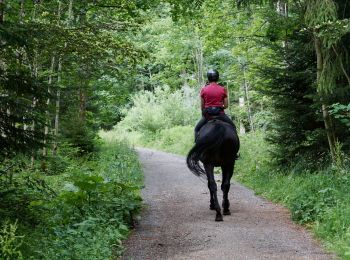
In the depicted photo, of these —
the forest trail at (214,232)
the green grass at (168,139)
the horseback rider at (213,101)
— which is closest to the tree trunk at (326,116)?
the forest trail at (214,232)

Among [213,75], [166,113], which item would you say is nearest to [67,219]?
[213,75]

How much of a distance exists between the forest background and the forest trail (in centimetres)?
33

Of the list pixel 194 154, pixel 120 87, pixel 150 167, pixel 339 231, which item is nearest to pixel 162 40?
pixel 120 87

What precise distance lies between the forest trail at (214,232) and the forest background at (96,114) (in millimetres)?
334

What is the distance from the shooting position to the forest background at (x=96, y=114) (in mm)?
6652

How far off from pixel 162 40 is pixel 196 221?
1091 inches

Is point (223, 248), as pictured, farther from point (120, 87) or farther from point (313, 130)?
point (120, 87)

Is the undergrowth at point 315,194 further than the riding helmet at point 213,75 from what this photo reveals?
No

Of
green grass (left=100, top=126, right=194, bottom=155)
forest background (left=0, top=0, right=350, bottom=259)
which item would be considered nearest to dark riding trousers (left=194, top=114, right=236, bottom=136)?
forest background (left=0, top=0, right=350, bottom=259)

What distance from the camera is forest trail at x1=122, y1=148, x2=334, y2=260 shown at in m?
6.54

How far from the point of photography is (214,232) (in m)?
7.77

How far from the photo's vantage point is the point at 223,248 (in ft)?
22.0

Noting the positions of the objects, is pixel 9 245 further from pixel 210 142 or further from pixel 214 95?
pixel 214 95

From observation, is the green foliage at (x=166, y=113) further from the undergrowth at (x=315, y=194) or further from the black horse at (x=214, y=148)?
the black horse at (x=214, y=148)
